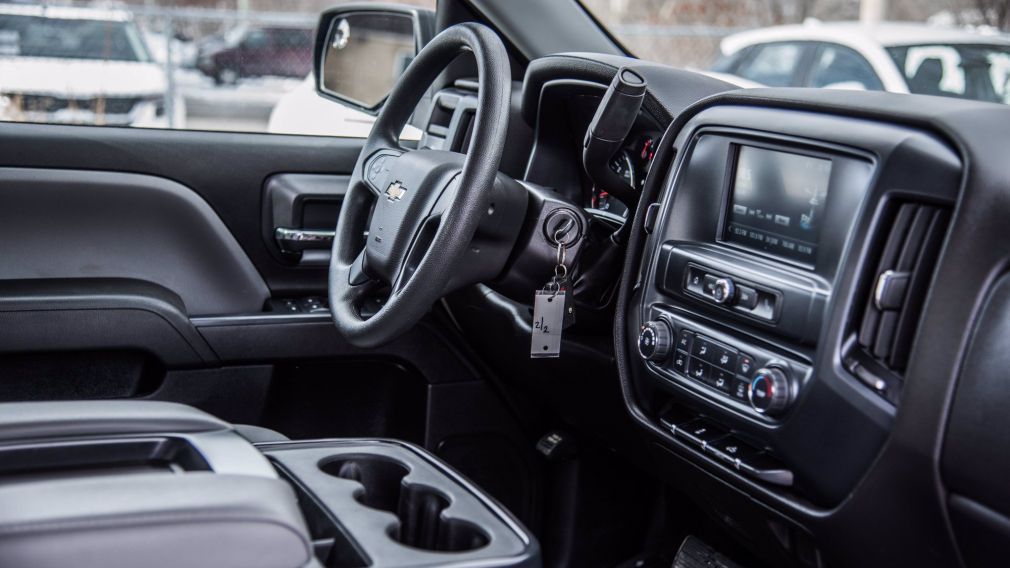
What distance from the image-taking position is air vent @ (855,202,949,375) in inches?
48.6

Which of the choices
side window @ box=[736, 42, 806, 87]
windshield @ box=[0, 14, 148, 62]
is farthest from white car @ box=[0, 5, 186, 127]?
side window @ box=[736, 42, 806, 87]

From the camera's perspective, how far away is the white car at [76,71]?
10.6 feet

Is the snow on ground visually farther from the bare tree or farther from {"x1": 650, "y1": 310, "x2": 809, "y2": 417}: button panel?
the bare tree

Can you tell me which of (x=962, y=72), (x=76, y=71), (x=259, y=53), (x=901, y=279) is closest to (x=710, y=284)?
(x=901, y=279)

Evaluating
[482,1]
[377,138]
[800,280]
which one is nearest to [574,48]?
[482,1]

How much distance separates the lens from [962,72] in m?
4.61

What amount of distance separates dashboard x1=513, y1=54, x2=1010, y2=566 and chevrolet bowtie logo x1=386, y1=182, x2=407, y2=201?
386mm

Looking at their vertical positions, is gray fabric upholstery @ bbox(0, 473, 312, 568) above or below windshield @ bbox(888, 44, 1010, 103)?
below

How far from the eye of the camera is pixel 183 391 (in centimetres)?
226

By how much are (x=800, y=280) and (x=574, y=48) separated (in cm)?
98

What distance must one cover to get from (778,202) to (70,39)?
337 cm

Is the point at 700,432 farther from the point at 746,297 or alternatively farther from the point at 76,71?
the point at 76,71

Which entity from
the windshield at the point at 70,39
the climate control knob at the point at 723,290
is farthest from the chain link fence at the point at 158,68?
the climate control knob at the point at 723,290

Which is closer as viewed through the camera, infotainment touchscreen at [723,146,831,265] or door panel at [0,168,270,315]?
infotainment touchscreen at [723,146,831,265]
